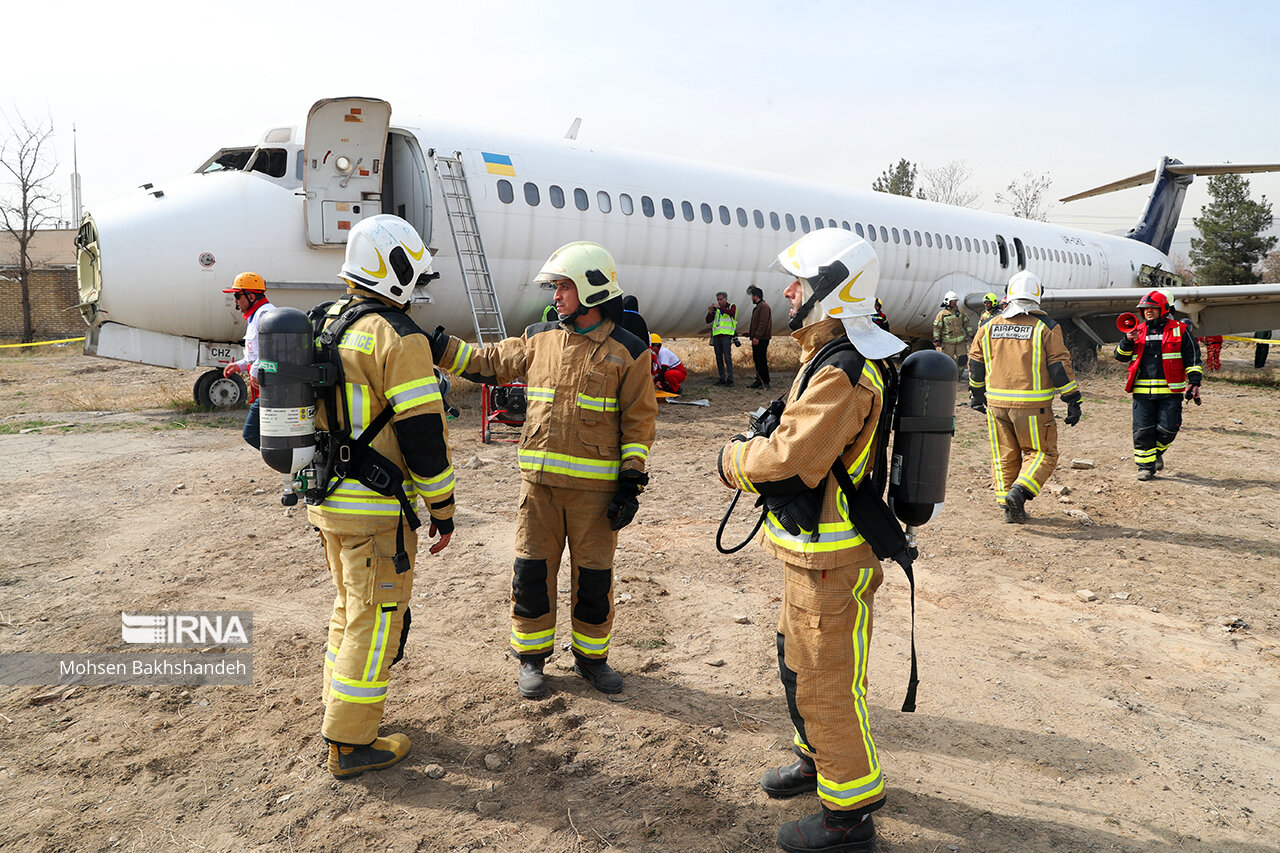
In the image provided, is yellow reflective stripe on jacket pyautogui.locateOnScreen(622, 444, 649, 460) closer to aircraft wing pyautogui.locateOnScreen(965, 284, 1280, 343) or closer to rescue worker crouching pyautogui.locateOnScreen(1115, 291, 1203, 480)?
rescue worker crouching pyautogui.locateOnScreen(1115, 291, 1203, 480)

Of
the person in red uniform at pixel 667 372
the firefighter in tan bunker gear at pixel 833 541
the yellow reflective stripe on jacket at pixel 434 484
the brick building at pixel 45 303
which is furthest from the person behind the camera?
the brick building at pixel 45 303

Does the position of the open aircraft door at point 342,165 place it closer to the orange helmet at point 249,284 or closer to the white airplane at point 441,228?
the white airplane at point 441,228

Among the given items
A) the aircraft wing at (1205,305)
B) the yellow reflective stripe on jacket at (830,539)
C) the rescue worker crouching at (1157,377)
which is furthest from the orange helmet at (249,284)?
the aircraft wing at (1205,305)

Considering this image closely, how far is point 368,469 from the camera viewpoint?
3309 mm

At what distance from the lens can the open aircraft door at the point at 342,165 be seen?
389 inches

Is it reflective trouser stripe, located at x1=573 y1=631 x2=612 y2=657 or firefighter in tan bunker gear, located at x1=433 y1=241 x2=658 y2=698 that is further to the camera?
reflective trouser stripe, located at x1=573 y1=631 x2=612 y2=657

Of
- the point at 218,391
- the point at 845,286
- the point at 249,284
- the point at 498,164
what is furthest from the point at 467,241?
the point at 845,286

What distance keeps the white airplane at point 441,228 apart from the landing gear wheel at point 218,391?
0.02 m

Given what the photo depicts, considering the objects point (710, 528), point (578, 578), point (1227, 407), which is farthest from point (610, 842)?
point (1227, 407)

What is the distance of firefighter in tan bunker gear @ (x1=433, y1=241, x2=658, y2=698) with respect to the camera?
3.92m

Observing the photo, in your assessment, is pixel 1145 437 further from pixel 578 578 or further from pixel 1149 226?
pixel 1149 226

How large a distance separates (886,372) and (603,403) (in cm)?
144

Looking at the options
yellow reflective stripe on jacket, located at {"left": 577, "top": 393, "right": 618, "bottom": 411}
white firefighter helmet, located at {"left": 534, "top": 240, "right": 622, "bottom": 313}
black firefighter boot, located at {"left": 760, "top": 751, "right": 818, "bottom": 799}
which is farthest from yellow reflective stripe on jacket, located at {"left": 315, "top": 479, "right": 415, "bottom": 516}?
black firefighter boot, located at {"left": 760, "top": 751, "right": 818, "bottom": 799}

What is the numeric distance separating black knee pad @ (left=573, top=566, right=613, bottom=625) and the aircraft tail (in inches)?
1085
